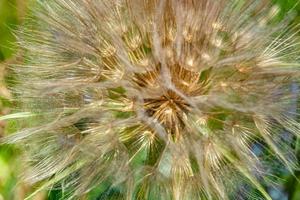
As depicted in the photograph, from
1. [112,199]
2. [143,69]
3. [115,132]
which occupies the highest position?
[143,69]

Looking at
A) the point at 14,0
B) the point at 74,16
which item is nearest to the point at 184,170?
the point at 74,16

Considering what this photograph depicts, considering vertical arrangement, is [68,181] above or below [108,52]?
below

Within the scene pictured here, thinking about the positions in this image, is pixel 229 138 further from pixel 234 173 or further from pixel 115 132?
pixel 115 132

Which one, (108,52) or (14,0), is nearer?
(108,52)

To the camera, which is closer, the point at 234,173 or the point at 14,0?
the point at 234,173

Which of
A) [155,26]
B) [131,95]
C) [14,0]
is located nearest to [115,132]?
[131,95]

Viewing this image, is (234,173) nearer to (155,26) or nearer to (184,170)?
(184,170)
